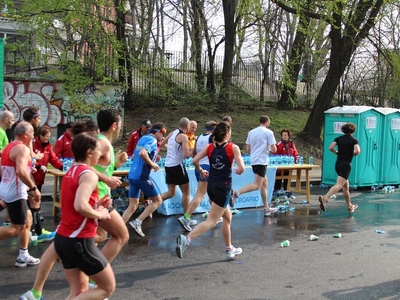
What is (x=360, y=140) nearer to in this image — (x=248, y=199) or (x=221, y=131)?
(x=248, y=199)

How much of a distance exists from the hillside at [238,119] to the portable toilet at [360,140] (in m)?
4.41

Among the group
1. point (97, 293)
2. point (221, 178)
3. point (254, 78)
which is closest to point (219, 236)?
point (221, 178)

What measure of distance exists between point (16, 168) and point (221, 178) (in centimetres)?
242

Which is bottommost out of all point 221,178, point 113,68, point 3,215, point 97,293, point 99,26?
point 3,215

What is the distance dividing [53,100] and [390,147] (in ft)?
37.7

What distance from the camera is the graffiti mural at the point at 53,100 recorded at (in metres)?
18.1

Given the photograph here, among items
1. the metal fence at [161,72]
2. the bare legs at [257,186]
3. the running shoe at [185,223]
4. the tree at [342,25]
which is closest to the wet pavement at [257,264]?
the running shoe at [185,223]

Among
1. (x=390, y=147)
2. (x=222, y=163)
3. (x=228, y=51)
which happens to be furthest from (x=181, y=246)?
(x=228, y=51)

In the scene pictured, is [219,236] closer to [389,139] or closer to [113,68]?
[389,139]

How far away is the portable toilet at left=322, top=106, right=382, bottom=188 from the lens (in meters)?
13.8

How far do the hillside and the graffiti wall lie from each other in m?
1.54

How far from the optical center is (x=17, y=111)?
1811 cm

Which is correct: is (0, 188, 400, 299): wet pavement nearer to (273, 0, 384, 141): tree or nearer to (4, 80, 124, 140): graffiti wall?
(273, 0, 384, 141): tree

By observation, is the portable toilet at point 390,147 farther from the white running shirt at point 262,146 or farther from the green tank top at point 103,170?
the green tank top at point 103,170
